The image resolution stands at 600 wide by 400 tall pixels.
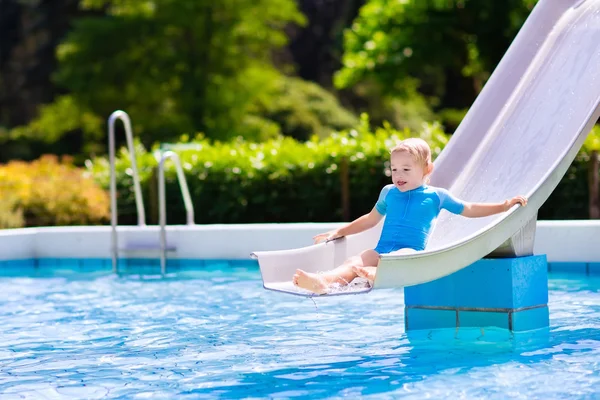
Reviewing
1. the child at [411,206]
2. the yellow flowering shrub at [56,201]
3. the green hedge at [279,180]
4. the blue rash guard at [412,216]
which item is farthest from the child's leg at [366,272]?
the yellow flowering shrub at [56,201]

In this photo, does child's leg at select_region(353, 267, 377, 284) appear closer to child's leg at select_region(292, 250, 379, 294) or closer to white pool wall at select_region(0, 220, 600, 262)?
child's leg at select_region(292, 250, 379, 294)

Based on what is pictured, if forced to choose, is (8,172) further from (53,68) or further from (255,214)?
(53,68)

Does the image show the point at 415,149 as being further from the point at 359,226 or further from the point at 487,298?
the point at 487,298

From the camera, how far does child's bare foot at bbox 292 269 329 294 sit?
529cm

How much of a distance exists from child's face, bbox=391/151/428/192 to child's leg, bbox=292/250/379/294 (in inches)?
17.5

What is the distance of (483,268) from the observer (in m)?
6.32

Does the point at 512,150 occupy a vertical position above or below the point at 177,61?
below

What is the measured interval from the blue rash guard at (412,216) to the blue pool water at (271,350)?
0.61m

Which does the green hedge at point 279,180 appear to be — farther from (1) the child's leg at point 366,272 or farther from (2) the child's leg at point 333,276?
(1) the child's leg at point 366,272

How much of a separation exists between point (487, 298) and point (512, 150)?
5.17 ft

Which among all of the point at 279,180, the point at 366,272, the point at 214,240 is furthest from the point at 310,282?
the point at 279,180

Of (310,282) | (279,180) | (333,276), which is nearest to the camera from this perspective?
(310,282)

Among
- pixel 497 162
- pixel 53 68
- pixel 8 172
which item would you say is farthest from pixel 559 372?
pixel 53 68

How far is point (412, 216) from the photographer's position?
6.02 m
